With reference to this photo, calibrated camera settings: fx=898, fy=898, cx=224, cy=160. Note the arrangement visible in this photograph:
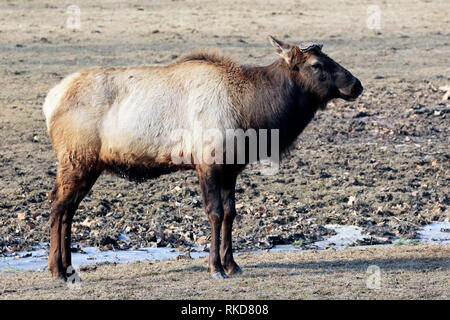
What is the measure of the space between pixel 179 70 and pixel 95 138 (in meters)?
1.00

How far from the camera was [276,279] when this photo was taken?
771cm

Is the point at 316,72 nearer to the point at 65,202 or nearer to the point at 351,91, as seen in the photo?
the point at 351,91

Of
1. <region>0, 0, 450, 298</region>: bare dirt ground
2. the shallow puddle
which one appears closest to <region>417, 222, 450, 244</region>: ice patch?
the shallow puddle

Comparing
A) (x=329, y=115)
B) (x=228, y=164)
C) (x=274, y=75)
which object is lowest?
(x=329, y=115)

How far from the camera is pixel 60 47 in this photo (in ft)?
63.0

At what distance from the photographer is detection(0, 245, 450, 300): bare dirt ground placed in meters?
7.21

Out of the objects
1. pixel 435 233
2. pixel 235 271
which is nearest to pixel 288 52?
pixel 235 271

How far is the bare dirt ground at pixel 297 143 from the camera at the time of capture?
1021cm

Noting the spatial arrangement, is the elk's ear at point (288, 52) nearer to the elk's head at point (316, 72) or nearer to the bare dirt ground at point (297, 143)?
the elk's head at point (316, 72)

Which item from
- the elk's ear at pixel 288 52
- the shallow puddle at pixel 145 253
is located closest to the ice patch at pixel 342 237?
the shallow puddle at pixel 145 253

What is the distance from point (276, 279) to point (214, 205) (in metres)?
0.84

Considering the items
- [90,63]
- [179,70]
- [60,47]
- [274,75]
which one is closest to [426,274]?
[274,75]
